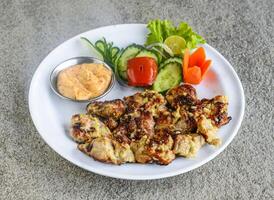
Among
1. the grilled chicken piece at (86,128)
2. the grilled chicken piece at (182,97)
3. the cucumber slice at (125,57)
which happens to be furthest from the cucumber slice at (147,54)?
the grilled chicken piece at (86,128)

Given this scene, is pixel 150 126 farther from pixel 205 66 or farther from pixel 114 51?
pixel 114 51

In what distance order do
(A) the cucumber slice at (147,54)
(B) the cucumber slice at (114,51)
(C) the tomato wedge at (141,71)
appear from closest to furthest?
(C) the tomato wedge at (141,71), (A) the cucumber slice at (147,54), (B) the cucumber slice at (114,51)

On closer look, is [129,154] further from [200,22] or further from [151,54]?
[200,22]

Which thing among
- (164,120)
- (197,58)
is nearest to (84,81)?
(164,120)

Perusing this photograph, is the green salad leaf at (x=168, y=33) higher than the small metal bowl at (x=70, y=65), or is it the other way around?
the green salad leaf at (x=168, y=33)

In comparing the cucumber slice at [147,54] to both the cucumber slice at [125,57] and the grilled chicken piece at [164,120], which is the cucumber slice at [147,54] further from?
the grilled chicken piece at [164,120]

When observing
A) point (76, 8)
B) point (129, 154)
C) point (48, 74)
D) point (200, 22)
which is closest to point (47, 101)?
point (48, 74)

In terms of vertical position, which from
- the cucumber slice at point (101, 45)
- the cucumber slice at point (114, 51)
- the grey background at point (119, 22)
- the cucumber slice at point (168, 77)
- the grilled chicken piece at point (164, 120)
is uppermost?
the cucumber slice at point (101, 45)
